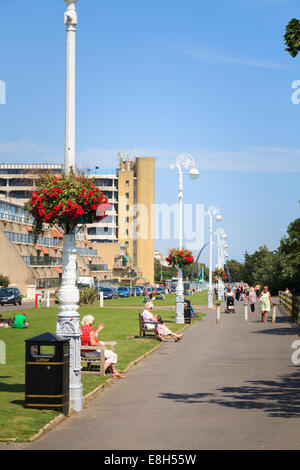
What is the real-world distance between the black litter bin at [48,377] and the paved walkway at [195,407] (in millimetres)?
397

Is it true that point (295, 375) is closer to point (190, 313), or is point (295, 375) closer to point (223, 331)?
point (223, 331)

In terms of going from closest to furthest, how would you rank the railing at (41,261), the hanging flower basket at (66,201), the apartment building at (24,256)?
the hanging flower basket at (66,201) → the apartment building at (24,256) → the railing at (41,261)

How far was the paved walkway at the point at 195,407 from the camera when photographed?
28.8ft

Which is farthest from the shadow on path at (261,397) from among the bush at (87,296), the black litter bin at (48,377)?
the bush at (87,296)

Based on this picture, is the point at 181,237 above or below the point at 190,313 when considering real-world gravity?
above

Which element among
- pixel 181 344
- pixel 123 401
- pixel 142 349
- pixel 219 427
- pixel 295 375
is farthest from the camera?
pixel 181 344

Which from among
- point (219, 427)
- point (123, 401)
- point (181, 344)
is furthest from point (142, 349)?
point (219, 427)

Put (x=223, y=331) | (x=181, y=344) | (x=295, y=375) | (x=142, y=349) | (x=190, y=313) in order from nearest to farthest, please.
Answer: (x=295, y=375), (x=142, y=349), (x=181, y=344), (x=223, y=331), (x=190, y=313)

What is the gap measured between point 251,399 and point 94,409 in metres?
2.64

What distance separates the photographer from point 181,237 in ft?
111

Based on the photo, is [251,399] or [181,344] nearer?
[251,399]

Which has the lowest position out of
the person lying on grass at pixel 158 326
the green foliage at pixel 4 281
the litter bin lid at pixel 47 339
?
the person lying on grass at pixel 158 326

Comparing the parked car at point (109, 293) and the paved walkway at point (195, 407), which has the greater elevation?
the parked car at point (109, 293)

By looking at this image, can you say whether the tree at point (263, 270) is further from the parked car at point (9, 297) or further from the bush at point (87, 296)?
the parked car at point (9, 297)
